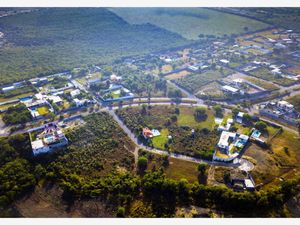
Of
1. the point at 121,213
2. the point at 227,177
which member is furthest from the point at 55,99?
the point at 227,177

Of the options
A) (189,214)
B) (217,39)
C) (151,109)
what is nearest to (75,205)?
(189,214)

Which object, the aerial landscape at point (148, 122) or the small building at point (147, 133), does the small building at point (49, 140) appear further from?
the small building at point (147, 133)

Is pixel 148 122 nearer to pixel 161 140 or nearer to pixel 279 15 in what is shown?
pixel 161 140

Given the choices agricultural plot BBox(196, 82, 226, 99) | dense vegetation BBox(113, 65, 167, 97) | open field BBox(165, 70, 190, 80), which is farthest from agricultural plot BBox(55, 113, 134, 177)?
open field BBox(165, 70, 190, 80)

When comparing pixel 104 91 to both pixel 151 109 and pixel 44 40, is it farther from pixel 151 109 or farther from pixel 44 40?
pixel 44 40

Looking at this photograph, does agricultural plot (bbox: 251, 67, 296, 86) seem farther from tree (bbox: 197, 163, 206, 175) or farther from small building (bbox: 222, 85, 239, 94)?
tree (bbox: 197, 163, 206, 175)

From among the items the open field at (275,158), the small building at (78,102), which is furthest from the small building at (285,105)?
the small building at (78,102)

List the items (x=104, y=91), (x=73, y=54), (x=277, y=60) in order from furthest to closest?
(x=73, y=54), (x=277, y=60), (x=104, y=91)
